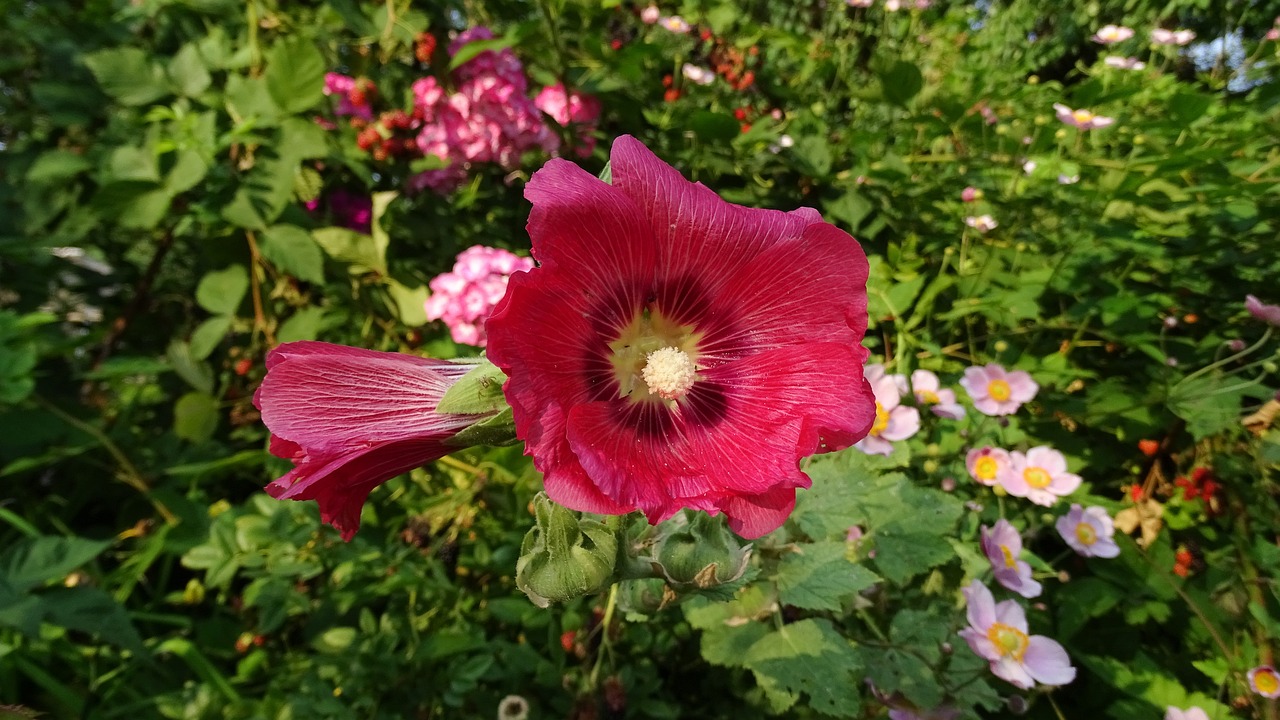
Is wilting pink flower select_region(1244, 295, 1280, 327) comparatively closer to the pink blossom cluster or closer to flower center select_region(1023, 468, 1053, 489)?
flower center select_region(1023, 468, 1053, 489)

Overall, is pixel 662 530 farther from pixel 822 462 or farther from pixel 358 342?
pixel 358 342

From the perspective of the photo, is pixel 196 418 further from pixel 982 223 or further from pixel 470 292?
pixel 982 223

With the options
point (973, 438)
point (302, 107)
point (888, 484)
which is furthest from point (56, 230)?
point (973, 438)

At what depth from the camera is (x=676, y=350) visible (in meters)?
0.75

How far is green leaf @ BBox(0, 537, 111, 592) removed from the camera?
1.22m

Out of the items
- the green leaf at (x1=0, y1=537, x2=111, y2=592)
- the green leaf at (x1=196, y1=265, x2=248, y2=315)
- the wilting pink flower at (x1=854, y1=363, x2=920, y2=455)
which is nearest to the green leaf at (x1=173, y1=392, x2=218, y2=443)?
the green leaf at (x1=196, y1=265, x2=248, y2=315)

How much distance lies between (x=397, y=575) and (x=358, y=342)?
2.86 ft

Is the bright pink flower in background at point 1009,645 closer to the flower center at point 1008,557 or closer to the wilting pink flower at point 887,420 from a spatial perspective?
the flower center at point 1008,557

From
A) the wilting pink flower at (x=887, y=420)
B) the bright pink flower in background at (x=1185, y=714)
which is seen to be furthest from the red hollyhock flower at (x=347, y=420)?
the bright pink flower in background at (x=1185, y=714)

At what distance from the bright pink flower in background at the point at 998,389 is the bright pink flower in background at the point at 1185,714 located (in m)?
0.60

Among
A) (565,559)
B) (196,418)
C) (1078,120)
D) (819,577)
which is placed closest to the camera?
(565,559)

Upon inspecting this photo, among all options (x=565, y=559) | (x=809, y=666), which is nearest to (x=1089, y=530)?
(x=809, y=666)

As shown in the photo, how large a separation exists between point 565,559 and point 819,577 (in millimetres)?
412

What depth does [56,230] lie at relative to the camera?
6.56 ft
